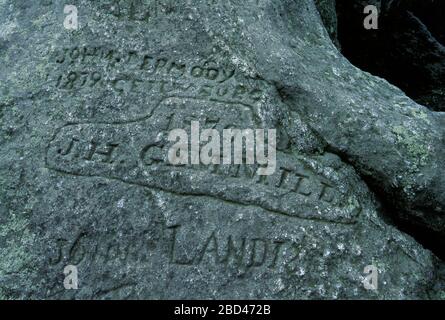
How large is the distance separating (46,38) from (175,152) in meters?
1.06

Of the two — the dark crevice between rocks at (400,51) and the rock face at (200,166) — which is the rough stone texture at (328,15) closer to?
the dark crevice between rocks at (400,51)

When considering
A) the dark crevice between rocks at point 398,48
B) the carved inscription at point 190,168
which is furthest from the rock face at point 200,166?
the dark crevice between rocks at point 398,48

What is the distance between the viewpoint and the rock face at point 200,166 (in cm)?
220

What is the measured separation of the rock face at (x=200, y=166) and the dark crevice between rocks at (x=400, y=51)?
5.13 ft

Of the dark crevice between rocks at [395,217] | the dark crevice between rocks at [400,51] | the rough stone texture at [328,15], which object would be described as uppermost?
the rough stone texture at [328,15]

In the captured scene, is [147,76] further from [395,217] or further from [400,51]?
[400,51]

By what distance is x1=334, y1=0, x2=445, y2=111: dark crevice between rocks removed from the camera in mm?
4195

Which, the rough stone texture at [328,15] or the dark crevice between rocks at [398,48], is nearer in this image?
the rough stone texture at [328,15]

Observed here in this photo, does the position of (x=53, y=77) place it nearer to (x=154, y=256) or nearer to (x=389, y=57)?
(x=154, y=256)

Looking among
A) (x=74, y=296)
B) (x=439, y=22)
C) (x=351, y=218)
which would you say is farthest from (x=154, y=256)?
(x=439, y=22)

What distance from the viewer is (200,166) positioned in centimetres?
237

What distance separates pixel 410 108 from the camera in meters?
2.59

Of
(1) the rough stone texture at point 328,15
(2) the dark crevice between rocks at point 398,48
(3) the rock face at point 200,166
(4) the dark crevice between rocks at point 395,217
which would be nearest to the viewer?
(3) the rock face at point 200,166

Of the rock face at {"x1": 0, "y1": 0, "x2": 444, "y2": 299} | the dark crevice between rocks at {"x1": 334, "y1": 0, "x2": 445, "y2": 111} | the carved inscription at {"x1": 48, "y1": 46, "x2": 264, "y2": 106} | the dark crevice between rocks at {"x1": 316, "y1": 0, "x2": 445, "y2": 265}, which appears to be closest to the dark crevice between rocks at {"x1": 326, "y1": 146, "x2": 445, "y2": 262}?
the rock face at {"x1": 0, "y1": 0, "x2": 444, "y2": 299}
